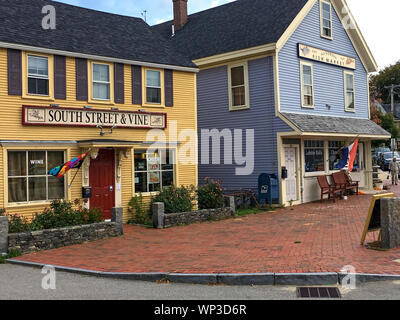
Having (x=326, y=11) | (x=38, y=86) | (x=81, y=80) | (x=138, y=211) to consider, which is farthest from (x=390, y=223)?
(x=326, y=11)

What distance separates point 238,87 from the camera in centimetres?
2031

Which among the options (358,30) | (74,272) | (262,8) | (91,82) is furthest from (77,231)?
(358,30)

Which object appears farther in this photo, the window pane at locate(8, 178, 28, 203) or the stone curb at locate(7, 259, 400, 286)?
the window pane at locate(8, 178, 28, 203)

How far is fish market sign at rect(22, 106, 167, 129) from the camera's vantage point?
1315 centimetres

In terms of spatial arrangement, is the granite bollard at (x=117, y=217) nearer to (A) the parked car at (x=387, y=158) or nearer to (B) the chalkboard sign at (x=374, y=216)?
(B) the chalkboard sign at (x=374, y=216)

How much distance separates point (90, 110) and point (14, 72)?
251 centimetres

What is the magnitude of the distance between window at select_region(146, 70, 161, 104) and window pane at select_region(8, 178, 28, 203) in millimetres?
5313

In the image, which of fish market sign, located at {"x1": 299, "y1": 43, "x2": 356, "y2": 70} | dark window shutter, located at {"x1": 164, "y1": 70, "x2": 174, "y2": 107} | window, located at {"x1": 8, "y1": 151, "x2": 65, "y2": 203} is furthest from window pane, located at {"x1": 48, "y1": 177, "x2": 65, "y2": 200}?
fish market sign, located at {"x1": 299, "y1": 43, "x2": 356, "y2": 70}

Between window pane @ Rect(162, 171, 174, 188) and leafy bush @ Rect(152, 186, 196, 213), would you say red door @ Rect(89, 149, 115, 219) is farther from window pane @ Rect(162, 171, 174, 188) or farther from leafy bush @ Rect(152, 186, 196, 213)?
window pane @ Rect(162, 171, 174, 188)

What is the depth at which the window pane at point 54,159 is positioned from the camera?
13484 mm

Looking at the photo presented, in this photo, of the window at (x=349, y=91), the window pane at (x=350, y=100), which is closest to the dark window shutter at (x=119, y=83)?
the window at (x=349, y=91)

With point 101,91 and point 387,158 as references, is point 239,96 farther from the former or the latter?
point 387,158

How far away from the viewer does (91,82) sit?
14609 mm

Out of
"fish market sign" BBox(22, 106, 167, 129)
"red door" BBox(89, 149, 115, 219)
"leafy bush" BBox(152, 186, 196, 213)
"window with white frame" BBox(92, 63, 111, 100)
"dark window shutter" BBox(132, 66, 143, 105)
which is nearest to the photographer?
"fish market sign" BBox(22, 106, 167, 129)
